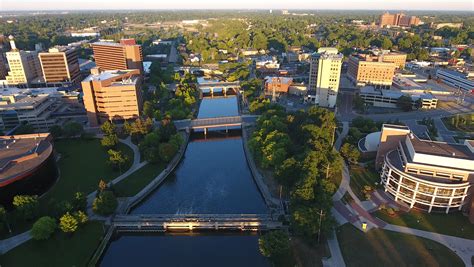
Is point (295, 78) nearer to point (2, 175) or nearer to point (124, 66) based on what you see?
point (124, 66)

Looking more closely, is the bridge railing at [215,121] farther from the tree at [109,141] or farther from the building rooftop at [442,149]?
the building rooftop at [442,149]

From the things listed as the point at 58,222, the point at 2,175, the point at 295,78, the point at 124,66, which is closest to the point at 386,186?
the point at 58,222

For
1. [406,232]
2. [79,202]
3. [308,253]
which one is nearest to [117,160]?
[79,202]

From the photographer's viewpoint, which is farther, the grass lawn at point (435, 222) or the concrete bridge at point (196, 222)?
the concrete bridge at point (196, 222)

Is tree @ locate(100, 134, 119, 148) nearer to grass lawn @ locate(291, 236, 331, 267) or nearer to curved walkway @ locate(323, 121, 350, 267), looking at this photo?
grass lawn @ locate(291, 236, 331, 267)

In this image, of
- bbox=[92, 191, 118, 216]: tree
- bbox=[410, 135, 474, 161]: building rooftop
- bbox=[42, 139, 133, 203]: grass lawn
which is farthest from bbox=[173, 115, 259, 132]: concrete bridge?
bbox=[410, 135, 474, 161]: building rooftop

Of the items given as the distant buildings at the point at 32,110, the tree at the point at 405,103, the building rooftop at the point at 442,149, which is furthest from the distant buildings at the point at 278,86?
the distant buildings at the point at 32,110

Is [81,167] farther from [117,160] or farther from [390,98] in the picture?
[390,98]
